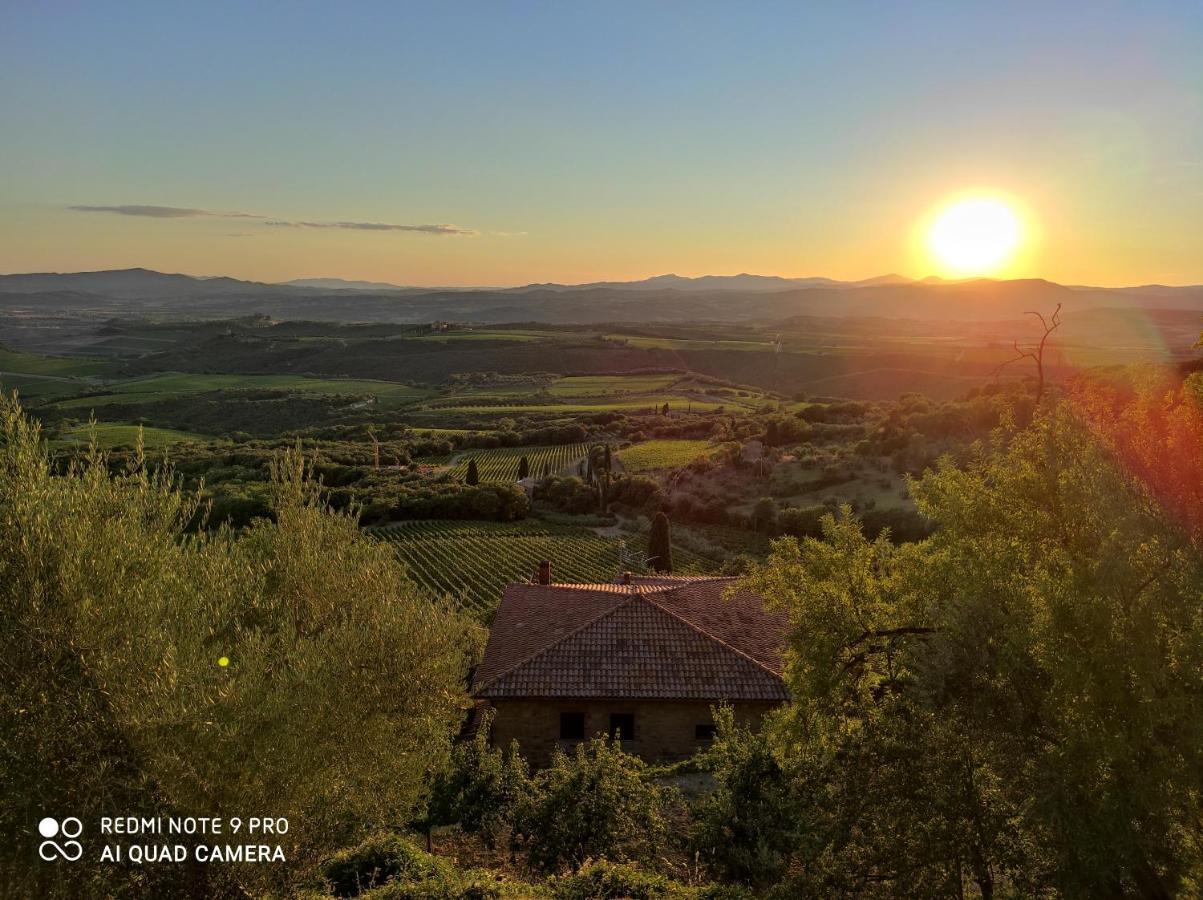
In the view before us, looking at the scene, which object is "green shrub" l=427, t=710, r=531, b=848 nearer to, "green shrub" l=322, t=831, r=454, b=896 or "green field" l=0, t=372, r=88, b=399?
"green shrub" l=322, t=831, r=454, b=896

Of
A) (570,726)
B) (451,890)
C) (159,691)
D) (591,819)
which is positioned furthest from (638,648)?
(159,691)

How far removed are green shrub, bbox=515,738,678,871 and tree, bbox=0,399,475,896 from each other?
8.45 ft

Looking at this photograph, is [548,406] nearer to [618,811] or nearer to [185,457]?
[185,457]

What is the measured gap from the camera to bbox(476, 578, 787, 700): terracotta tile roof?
21.4 meters

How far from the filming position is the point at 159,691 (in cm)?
834

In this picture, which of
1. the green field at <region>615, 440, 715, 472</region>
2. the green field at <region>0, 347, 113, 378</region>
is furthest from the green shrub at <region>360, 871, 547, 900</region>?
the green field at <region>0, 347, 113, 378</region>

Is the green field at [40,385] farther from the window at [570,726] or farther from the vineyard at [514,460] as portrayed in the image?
the window at [570,726]

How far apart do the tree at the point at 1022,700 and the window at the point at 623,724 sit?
35.2ft

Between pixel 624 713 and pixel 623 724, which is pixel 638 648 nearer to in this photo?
pixel 624 713

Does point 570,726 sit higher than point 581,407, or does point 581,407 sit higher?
point 581,407

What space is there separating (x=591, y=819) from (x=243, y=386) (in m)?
161

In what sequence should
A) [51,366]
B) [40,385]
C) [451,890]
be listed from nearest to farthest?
[451,890] → [40,385] → [51,366]

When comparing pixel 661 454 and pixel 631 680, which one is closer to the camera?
pixel 631 680

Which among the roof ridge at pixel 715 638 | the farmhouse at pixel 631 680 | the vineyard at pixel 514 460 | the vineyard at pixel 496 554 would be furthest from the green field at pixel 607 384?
the farmhouse at pixel 631 680
